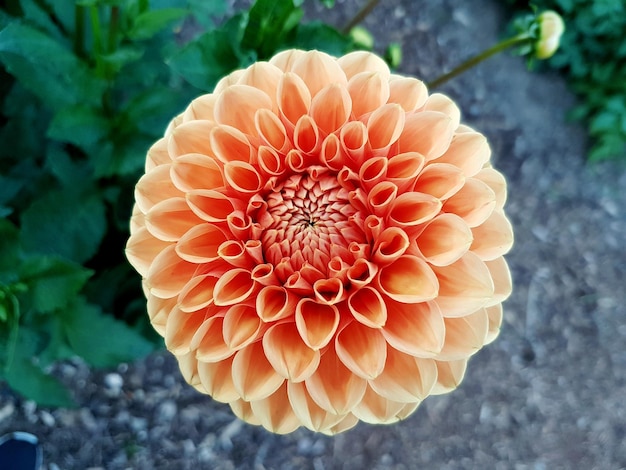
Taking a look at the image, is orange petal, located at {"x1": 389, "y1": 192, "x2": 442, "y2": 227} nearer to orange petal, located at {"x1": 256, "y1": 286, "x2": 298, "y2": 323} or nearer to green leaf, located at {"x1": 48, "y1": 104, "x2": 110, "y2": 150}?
orange petal, located at {"x1": 256, "y1": 286, "x2": 298, "y2": 323}

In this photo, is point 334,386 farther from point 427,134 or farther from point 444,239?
point 427,134

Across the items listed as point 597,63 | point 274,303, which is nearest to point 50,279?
point 274,303

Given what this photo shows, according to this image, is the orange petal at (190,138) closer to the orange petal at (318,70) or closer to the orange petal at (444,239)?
the orange petal at (318,70)

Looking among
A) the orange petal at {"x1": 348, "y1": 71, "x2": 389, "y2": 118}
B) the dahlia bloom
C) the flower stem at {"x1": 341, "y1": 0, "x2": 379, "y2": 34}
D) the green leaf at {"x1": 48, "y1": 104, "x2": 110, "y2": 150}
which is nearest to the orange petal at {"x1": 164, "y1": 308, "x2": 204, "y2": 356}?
the dahlia bloom

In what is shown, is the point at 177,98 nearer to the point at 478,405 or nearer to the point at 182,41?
the point at 182,41

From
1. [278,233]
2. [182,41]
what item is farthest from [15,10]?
[182,41]
